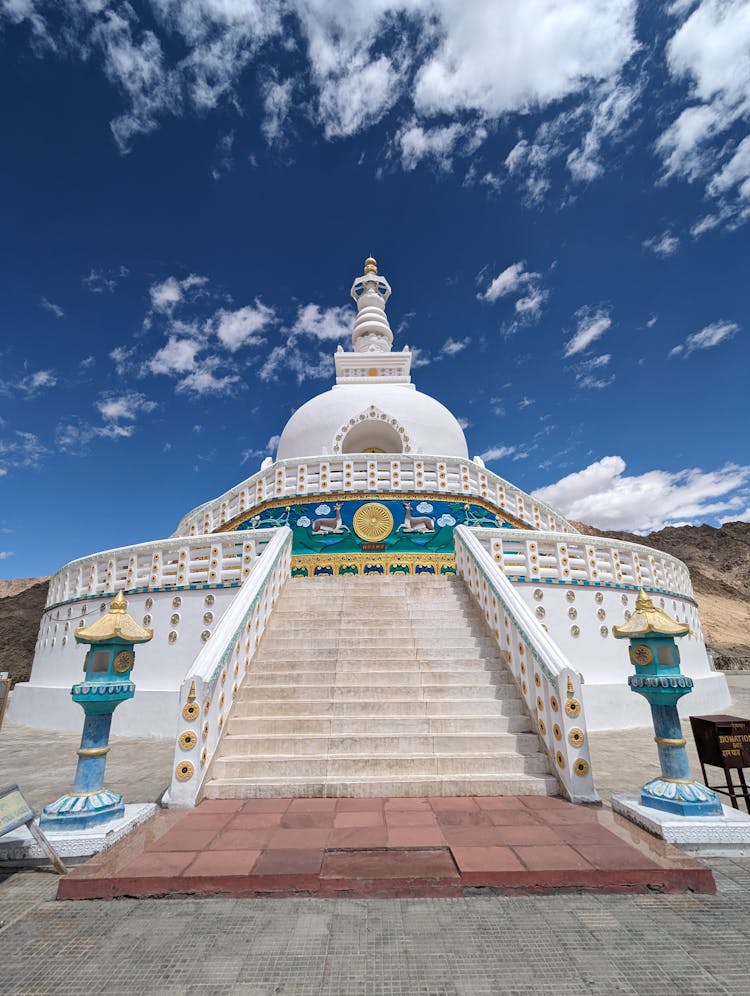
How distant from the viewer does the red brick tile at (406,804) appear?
16.4 ft

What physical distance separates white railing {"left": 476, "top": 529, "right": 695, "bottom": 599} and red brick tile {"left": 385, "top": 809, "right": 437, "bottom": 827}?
596 centimetres

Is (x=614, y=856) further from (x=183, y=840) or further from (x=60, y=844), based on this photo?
(x=60, y=844)

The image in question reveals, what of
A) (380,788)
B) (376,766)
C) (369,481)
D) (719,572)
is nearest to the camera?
(380,788)

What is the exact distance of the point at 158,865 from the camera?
3.82 m

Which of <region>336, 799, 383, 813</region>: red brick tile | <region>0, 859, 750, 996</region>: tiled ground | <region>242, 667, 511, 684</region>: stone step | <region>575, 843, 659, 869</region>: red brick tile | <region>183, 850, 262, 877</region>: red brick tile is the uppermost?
<region>242, 667, 511, 684</region>: stone step

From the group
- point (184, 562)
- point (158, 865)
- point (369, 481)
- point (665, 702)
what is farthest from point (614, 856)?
point (369, 481)

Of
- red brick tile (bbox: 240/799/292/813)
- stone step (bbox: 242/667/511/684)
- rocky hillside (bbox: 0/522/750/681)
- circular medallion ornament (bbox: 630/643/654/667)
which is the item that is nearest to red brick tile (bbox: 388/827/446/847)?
red brick tile (bbox: 240/799/292/813)

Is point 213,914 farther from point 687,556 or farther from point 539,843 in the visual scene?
point 687,556

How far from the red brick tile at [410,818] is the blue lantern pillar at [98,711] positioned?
8.27 feet

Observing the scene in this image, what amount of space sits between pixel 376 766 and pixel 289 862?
2054 mm

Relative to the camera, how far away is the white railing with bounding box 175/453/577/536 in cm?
1352

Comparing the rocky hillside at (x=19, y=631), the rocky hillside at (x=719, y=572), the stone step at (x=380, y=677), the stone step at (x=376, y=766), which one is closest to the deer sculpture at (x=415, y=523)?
the stone step at (x=380, y=677)

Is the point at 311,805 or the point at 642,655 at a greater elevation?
the point at 642,655

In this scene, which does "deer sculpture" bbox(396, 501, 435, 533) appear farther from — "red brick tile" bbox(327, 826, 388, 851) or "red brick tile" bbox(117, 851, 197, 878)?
"red brick tile" bbox(117, 851, 197, 878)
